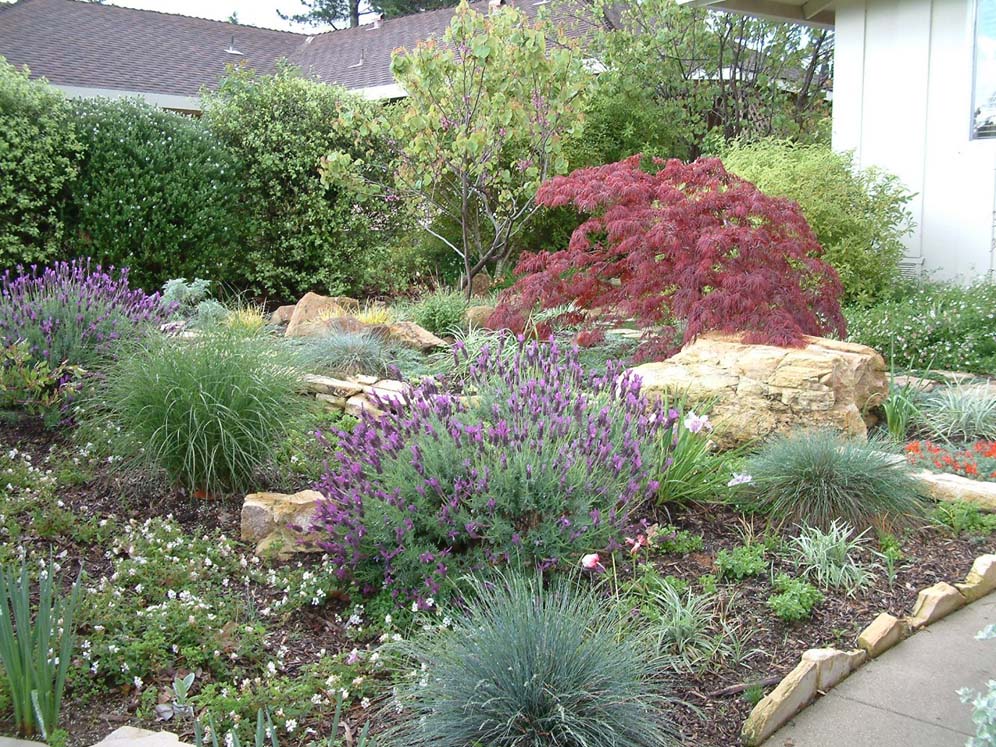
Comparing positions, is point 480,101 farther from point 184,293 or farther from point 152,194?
point 152,194

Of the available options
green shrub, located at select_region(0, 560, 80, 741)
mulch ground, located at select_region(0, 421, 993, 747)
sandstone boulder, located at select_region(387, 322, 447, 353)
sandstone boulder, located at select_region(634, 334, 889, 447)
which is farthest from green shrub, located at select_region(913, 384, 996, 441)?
green shrub, located at select_region(0, 560, 80, 741)

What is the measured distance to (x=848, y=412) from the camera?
16.2 feet

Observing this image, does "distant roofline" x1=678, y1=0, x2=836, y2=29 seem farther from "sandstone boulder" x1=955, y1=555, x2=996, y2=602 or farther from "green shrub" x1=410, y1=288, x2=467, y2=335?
"sandstone boulder" x1=955, y1=555, x2=996, y2=602

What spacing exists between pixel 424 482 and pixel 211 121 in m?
8.06

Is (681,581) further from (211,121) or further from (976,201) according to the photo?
(211,121)

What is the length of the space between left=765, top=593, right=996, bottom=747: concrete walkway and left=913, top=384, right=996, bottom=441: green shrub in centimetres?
236

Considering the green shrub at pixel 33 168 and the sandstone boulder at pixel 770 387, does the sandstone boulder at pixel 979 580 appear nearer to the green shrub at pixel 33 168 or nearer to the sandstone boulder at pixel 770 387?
the sandstone boulder at pixel 770 387

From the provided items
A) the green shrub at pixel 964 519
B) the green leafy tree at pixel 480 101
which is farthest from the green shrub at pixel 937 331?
the green leafy tree at pixel 480 101

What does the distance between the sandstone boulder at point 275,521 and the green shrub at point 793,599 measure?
1.86 metres

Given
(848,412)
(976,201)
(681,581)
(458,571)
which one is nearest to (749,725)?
(681,581)

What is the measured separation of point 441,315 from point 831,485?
500 centimetres

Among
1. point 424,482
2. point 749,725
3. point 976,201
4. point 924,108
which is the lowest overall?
point 749,725

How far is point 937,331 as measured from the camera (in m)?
7.20

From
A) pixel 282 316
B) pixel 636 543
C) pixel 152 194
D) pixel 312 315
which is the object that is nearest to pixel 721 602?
pixel 636 543
